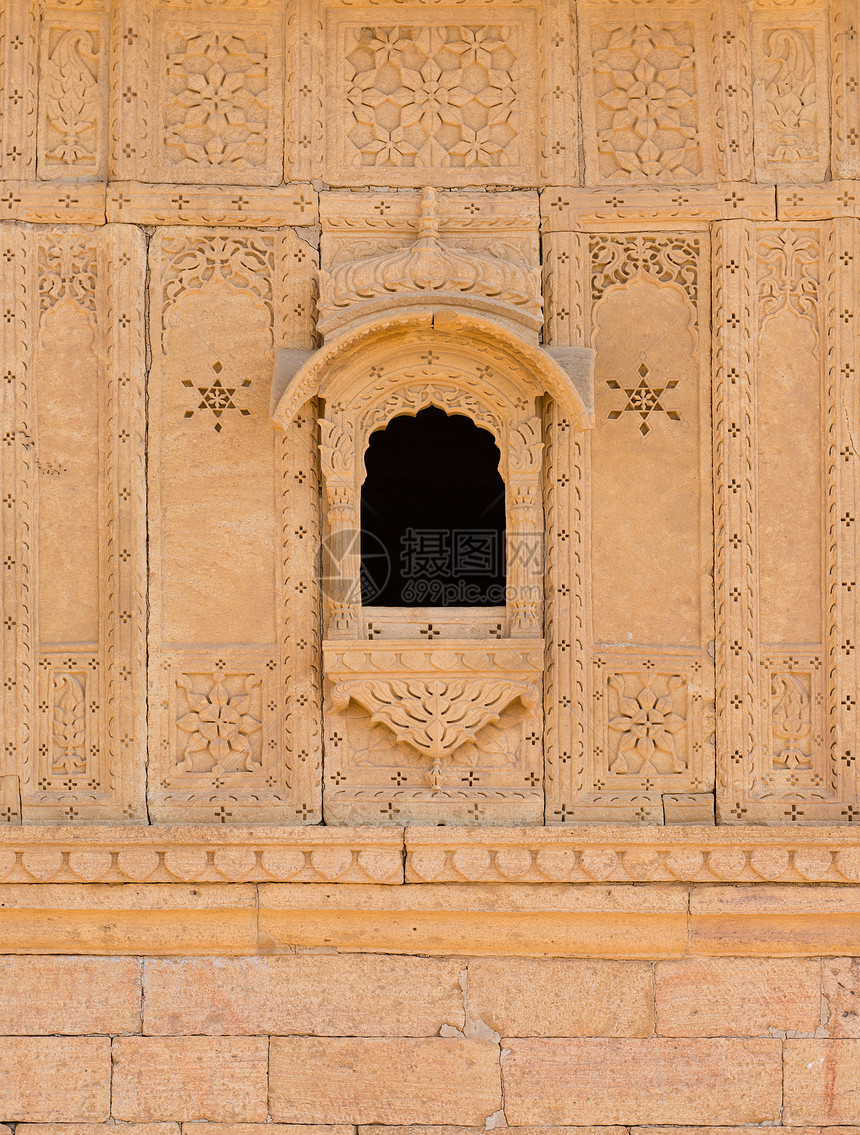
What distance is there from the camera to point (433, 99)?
4.03 m

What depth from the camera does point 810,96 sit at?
4027 millimetres

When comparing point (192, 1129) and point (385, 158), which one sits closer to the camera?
point (192, 1129)

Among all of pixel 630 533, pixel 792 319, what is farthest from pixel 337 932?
pixel 792 319

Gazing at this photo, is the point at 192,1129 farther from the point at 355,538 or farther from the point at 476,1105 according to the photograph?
the point at 355,538

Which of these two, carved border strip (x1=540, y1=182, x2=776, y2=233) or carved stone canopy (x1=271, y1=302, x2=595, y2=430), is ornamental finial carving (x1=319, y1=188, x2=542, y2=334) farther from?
carved border strip (x1=540, y1=182, x2=776, y2=233)

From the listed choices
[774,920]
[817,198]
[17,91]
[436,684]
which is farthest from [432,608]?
[17,91]

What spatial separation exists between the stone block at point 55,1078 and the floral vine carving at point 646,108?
3.74 m

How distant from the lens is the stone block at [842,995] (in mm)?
3766

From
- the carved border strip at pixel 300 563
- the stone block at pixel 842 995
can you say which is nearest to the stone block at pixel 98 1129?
the carved border strip at pixel 300 563

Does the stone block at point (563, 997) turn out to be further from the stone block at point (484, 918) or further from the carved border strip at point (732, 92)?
the carved border strip at point (732, 92)

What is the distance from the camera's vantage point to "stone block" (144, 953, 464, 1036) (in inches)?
149

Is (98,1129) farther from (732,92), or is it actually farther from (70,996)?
(732,92)

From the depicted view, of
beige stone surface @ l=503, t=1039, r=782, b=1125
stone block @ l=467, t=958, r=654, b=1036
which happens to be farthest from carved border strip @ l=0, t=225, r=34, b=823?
beige stone surface @ l=503, t=1039, r=782, b=1125

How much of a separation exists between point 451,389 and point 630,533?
2.80ft
